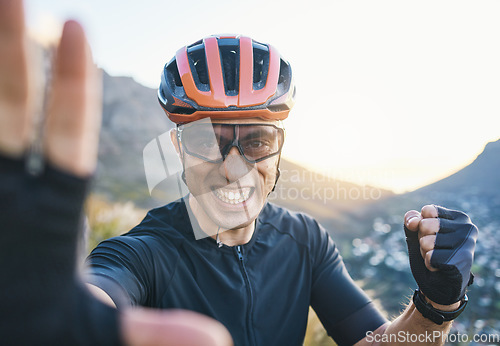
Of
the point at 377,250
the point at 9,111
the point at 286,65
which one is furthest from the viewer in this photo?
the point at 377,250

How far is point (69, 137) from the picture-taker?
818mm

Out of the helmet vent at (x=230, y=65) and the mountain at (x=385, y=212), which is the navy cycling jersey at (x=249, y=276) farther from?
the helmet vent at (x=230, y=65)

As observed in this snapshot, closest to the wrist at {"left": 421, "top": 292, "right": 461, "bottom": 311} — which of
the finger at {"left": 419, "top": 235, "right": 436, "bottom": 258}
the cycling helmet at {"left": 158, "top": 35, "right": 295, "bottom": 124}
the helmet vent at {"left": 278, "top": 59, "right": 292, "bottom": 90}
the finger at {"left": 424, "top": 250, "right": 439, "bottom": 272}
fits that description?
the finger at {"left": 424, "top": 250, "right": 439, "bottom": 272}

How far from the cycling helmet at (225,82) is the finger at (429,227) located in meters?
1.45

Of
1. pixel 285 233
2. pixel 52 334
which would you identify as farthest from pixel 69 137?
pixel 285 233

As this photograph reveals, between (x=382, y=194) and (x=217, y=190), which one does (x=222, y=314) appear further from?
(x=382, y=194)

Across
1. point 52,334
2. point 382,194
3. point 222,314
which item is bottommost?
point 382,194

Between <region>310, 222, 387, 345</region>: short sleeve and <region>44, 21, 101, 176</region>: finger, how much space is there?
244cm

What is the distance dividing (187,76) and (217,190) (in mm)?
1093

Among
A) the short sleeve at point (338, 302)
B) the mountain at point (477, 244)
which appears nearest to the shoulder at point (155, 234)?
the short sleeve at point (338, 302)

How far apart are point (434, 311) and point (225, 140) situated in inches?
78.8

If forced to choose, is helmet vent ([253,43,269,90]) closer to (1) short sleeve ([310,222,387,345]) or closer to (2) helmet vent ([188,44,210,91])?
(2) helmet vent ([188,44,210,91])

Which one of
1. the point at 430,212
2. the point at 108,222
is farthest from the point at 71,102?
the point at 108,222

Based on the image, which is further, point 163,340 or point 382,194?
point 382,194
